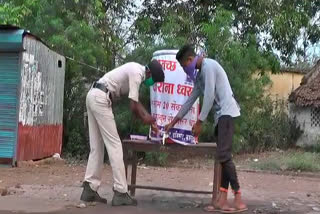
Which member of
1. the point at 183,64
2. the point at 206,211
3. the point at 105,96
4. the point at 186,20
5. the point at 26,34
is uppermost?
the point at 186,20

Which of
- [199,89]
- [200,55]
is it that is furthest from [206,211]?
[200,55]

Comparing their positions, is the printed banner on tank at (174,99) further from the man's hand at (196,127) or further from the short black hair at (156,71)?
the short black hair at (156,71)

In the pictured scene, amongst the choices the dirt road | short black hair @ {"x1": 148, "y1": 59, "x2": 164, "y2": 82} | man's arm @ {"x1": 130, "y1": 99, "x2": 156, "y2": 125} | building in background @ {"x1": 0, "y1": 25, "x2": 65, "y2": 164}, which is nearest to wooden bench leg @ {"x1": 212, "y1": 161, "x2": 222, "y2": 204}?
the dirt road

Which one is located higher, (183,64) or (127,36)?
(127,36)

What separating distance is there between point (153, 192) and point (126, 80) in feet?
7.26

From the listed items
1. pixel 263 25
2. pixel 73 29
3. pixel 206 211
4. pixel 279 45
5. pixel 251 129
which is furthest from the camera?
pixel 279 45

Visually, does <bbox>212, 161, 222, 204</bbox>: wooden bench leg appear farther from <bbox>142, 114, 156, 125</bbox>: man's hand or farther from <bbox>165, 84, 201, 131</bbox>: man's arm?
<bbox>142, 114, 156, 125</bbox>: man's hand

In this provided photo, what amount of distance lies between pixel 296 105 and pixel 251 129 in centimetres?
332

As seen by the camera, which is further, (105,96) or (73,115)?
(73,115)

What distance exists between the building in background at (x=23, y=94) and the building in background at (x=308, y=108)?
9.72 meters

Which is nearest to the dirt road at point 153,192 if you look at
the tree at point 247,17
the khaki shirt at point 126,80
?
the khaki shirt at point 126,80

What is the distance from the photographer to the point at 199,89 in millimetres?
6480

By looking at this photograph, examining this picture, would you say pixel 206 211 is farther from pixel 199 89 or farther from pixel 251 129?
pixel 251 129

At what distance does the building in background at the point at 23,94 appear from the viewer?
35.7ft
